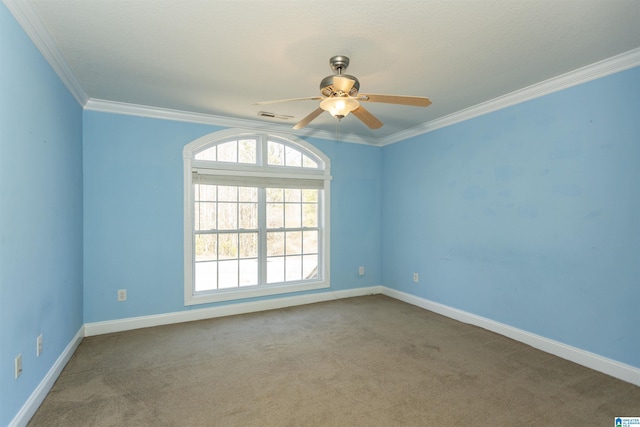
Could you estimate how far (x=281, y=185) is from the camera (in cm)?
440

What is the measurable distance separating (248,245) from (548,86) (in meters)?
3.74

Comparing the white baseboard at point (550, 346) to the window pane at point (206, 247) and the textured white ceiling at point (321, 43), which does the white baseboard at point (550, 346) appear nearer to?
the textured white ceiling at point (321, 43)

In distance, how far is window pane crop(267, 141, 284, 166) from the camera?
4.40m

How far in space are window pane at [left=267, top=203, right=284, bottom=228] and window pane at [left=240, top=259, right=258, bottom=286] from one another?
560 mm

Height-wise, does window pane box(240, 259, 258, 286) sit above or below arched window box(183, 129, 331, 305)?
→ below

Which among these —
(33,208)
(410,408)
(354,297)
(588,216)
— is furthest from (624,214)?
(33,208)

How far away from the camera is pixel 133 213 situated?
3.60 meters

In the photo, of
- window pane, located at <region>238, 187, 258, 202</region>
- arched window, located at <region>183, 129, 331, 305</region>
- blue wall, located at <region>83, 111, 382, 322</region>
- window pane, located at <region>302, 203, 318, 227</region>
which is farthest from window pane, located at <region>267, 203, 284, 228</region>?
blue wall, located at <region>83, 111, 382, 322</region>

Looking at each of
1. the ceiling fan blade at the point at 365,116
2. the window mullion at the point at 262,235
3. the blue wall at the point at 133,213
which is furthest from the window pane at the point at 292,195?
the ceiling fan blade at the point at 365,116

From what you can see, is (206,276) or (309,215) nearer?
(206,276)

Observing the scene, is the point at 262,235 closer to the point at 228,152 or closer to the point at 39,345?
the point at 228,152

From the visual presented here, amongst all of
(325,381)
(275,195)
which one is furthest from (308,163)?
(325,381)

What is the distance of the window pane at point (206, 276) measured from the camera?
3.99 metres

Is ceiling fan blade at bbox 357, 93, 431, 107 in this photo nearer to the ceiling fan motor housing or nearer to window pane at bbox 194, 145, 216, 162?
the ceiling fan motor housing
